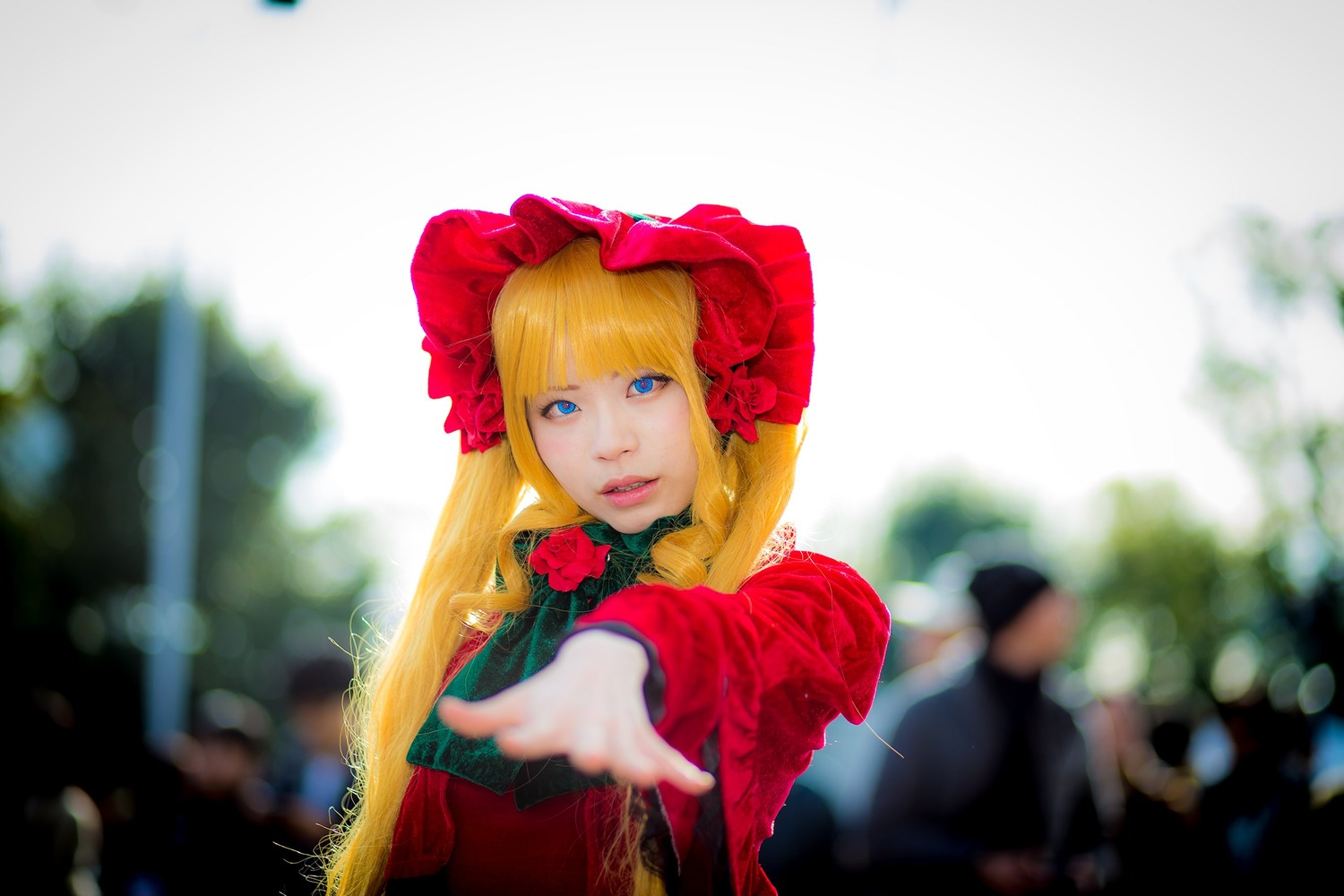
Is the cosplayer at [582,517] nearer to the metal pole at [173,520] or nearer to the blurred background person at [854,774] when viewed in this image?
the blurred background person at [854,774]

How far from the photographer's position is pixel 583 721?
773 millimetres

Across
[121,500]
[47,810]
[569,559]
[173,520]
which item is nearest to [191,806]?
[47,810]

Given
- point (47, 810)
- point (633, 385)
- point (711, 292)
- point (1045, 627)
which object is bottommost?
point (47, 810)

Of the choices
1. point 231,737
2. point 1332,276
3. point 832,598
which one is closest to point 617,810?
point 832,598

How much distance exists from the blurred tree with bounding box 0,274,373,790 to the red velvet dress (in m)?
13.1

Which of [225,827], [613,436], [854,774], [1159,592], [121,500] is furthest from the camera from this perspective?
[1159,592]

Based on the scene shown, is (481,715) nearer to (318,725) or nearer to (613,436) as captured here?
(613,436)

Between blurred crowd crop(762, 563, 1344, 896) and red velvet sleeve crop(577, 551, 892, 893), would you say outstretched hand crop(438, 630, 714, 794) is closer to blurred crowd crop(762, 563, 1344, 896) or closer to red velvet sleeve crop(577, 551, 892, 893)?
red velvet sleeve crop(577, 551, 892, 893)

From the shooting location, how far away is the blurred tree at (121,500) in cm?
1428

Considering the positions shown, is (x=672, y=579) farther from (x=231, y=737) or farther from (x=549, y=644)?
(x=231, y=737)

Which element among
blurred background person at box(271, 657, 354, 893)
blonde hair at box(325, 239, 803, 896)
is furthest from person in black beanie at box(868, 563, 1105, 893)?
blurred background person at box(271, 657, 354, 893)

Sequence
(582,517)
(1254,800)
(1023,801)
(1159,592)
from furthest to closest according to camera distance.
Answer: (1159,592) < (1254,800) < (1023,801) < (582,517)

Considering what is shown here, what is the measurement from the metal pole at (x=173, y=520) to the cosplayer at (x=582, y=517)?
12.4 m

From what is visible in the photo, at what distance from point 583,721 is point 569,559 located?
607mm
